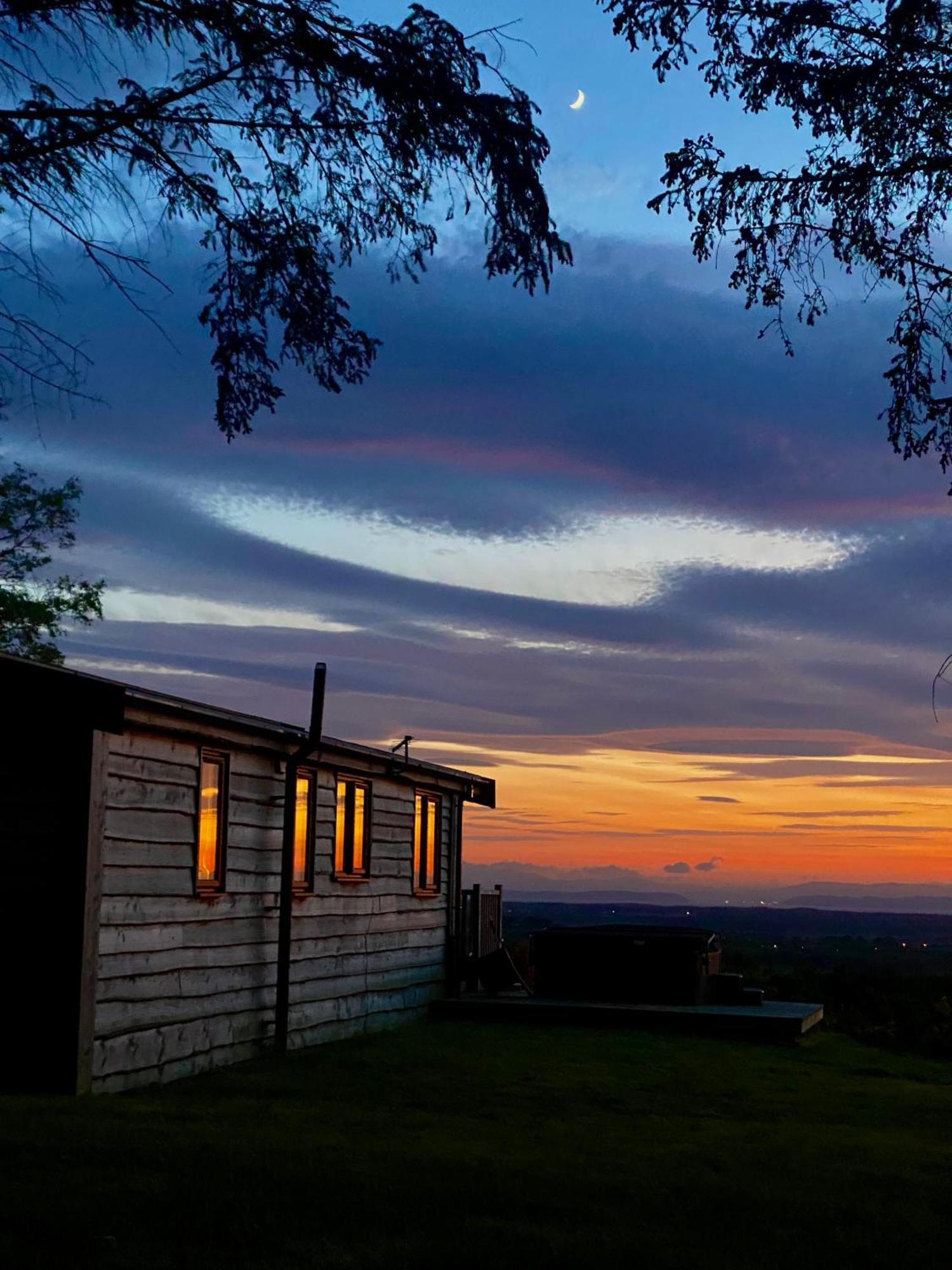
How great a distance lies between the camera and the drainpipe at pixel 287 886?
54.6 feet

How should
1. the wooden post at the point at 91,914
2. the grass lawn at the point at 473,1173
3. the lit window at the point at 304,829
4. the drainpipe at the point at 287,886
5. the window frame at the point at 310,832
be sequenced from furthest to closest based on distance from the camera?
the window frame at the point at 310,832 < the lit window at the point at 304,829 < the drainpipe at the point at 287,886 < the wooden post at the point at 91,914 < the grass lawn at the point at 473,1173

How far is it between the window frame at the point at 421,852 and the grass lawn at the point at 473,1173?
6.78m

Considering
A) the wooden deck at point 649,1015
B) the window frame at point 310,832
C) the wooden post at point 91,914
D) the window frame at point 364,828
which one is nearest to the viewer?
the wooden post at point 91,914

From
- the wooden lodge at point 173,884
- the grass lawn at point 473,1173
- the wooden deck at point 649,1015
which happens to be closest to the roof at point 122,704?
the wooden lodge at point 173,884

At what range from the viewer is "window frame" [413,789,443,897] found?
22172 mm

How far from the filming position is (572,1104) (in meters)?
13.1

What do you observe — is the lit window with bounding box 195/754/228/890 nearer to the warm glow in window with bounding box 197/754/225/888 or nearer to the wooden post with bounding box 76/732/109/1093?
the warm glow in window with bounding box 197/754/225/888

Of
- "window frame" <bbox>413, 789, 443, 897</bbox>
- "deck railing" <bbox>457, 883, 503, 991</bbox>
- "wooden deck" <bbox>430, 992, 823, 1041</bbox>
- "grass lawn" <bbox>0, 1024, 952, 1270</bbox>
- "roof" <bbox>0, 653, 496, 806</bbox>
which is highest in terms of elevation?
"roof" <bbox>0, 653, 496, 806</bbox>

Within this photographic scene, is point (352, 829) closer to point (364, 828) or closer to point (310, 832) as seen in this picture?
point (364, 828)

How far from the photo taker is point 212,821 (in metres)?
15.4

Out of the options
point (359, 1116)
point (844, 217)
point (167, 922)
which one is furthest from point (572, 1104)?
point (844, 217)

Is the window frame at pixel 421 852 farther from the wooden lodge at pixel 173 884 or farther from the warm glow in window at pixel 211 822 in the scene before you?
the warm glow in window at pixel 211 822

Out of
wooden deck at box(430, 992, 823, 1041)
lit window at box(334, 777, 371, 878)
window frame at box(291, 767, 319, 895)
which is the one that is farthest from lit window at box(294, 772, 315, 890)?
wooden deck at box(430, 992, 823, 1041)

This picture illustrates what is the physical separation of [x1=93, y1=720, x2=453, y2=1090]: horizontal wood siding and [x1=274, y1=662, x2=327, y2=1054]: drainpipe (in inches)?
5.3
